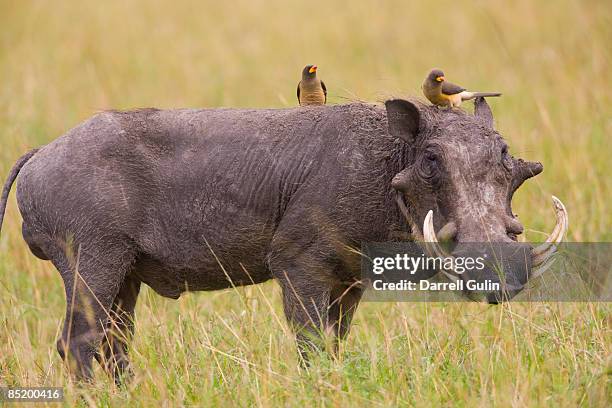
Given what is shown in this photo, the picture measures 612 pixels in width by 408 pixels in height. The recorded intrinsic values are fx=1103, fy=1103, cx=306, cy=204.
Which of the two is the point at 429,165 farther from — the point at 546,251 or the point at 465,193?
the point at 546,251

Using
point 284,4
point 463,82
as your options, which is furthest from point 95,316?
point 284,4

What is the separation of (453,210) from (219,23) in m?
9.93

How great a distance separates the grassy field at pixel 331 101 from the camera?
4.27 m

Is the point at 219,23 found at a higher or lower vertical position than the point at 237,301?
higher

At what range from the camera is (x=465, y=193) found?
435 centimetres

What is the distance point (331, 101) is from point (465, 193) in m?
4.82

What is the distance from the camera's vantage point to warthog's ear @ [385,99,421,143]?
464 cm

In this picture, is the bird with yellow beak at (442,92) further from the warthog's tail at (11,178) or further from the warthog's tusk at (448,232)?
the warthog's tail at (11,178)

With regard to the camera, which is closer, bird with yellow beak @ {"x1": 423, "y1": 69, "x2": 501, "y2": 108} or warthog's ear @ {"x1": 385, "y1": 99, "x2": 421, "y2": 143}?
warthog's ear @ {"x1": 385, "y1": 99, "x2": 421, "y2": 143}

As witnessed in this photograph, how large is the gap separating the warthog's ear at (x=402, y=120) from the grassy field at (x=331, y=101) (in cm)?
46

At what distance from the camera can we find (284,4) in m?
14.7

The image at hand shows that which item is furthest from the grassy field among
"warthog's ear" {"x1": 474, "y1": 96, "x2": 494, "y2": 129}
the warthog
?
"warthog's ear" {"x1": 474, "y1": 96, "x2": 494, "y2": 129}

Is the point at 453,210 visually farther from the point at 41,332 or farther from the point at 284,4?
the point at 284,4

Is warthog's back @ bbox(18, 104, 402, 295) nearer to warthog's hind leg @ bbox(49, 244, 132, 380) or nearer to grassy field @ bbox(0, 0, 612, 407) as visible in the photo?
warthog's hind leg @ bbox(49, 244, 132, 380)
